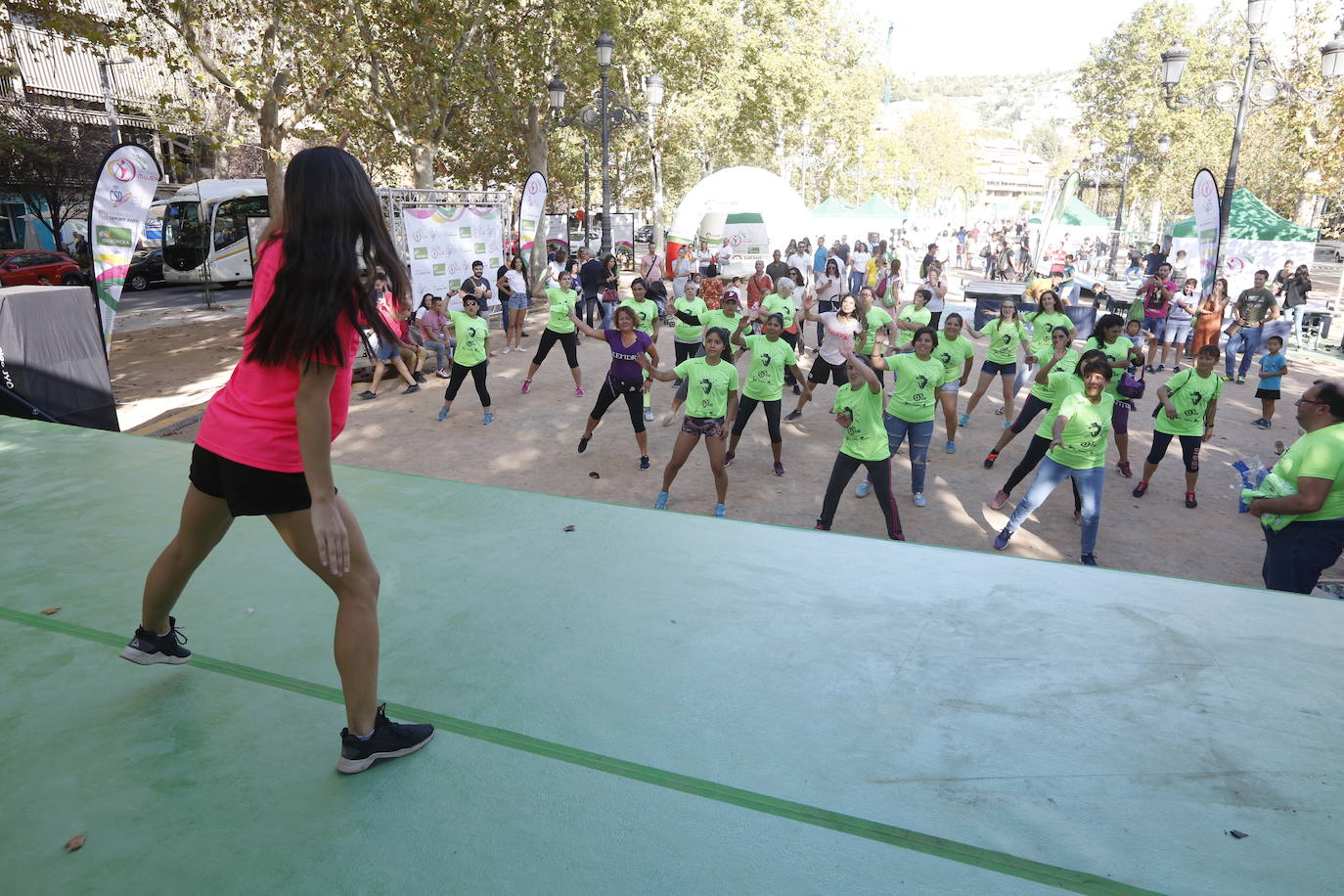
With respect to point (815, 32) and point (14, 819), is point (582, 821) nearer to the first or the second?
point (14, 819)

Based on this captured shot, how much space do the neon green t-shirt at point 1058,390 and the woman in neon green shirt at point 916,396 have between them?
0.91 m

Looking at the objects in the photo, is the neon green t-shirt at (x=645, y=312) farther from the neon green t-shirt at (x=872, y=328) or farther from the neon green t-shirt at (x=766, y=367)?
the neon green t-shirt at (x=872, y=328)

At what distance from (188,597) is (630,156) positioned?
1324 inches

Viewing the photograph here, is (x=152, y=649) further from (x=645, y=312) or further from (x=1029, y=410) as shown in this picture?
(x=645, y=312)

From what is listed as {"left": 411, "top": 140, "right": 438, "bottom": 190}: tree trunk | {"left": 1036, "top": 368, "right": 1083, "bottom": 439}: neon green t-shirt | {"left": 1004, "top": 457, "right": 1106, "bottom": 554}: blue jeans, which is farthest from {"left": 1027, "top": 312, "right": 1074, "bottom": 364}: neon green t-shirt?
{"left": 411, "top": 140, "right": 438, "bottom": 190}: tree trunk

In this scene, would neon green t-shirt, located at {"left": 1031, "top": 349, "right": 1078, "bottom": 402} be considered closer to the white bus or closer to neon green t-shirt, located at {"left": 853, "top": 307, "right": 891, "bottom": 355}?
neon green t-shirt, located at {"left": 853, "top": 307, "right": 891, "bottom": 355}

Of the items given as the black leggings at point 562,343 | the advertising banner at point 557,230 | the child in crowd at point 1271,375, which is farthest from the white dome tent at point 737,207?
the child in crowd at point 1271,375

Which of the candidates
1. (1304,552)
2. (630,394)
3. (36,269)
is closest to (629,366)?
(630,394)

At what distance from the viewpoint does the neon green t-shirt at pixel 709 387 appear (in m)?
6.74

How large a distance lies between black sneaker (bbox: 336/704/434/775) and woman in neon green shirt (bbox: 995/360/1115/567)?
210 inches

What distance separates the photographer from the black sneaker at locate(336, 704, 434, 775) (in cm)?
209

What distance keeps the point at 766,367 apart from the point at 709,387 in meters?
1.25

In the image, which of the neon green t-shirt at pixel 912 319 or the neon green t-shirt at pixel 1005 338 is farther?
the neon green t-shirt at pixel 912 319

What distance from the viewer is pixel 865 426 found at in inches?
237
